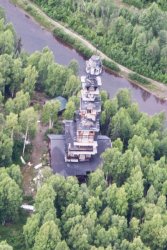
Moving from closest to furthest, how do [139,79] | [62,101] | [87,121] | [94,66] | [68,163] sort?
[94,66]
[87,121]
[68,163]
[62,101]
[139,79]

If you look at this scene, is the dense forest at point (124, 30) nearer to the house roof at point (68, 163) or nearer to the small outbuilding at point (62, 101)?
the small outbuilding at point (62, 101)

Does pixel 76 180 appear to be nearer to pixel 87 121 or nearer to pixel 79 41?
pixel 87 121

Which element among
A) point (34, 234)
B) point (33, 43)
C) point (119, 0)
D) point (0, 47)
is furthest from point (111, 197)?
point (119, 0)

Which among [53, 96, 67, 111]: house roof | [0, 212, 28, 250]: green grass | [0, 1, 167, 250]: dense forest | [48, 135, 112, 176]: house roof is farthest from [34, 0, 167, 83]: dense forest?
[0, 212, 28, 250]: green grass

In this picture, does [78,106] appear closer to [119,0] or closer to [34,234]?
[34,234]

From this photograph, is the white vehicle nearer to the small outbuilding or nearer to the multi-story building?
the multi-story building

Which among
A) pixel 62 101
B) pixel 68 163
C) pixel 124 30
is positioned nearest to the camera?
pixel 68 163

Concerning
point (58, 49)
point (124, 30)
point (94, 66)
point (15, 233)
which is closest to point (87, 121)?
point (94, 66)
